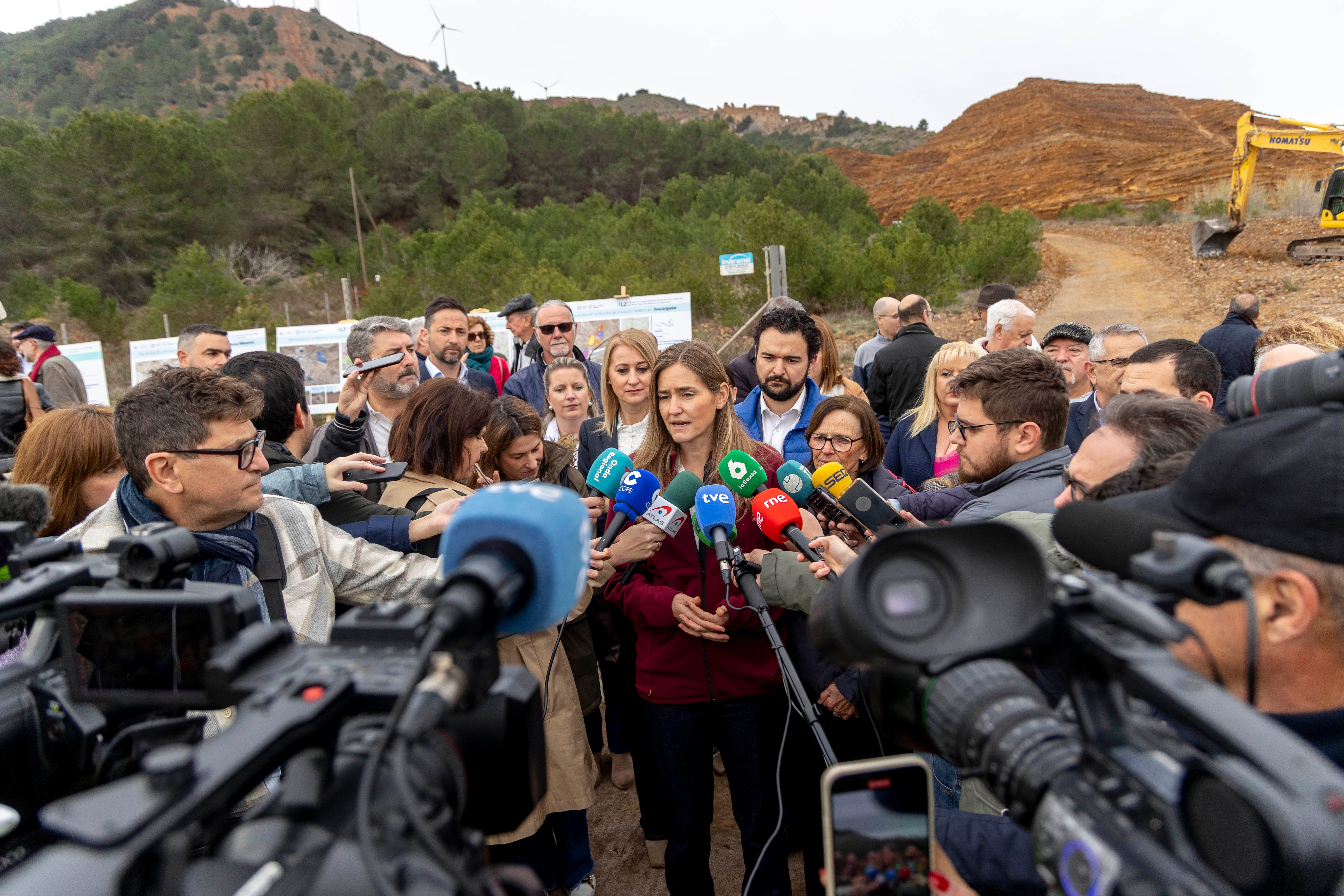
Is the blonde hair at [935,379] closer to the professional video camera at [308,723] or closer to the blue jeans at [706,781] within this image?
the blue jeans at [706,781]

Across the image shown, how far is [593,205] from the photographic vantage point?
26781mm

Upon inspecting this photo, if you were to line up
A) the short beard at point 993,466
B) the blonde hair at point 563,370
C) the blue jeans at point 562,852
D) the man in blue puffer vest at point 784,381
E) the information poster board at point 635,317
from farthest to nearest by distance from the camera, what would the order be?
1. the information poster board at point 635,317
2. the blonde hair at point 563,370
3. the man in blue puffer vest at point 784,381
4. the blue jeans at point 562,852
5. the short beard at point 993,466

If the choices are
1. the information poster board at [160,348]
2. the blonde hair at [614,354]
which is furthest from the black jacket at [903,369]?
the information poster board at [160,348]

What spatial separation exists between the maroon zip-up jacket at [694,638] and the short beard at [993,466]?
67 cm

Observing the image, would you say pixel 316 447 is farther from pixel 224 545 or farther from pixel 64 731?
pixel 64 731

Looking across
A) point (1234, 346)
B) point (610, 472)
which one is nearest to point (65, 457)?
point (610, 472)

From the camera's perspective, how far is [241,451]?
198cm

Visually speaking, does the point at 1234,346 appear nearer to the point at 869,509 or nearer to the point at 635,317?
the point at 869,509

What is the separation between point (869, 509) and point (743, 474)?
16.6 inches

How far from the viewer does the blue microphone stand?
988 mm

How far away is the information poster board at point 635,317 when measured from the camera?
28.0 ft

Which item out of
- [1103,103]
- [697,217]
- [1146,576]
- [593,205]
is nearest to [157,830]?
[1146,576]

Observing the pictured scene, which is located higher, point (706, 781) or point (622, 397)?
point (622, 397)

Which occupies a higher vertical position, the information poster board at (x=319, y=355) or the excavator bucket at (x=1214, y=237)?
the excavator bucket at (x=1214, y=237)
